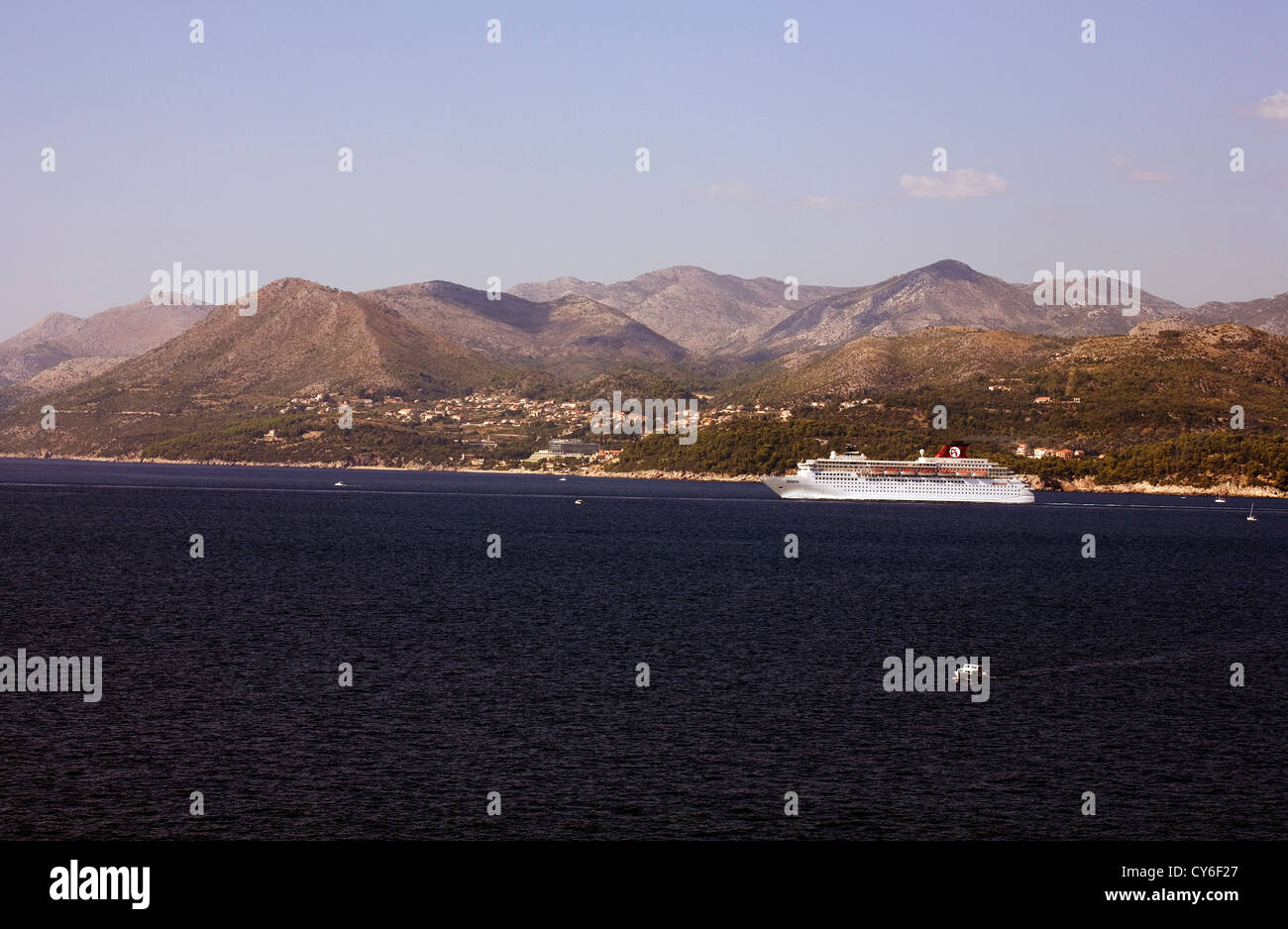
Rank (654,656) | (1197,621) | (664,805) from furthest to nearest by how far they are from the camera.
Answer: (1197,621) < (654,656) < (664,805)

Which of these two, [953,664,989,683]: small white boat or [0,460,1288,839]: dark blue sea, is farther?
[953,664,989,683]: small white boat

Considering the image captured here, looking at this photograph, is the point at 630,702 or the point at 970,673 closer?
the point at 630,702

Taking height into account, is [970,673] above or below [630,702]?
below

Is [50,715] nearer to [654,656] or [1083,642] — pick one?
[654,656]

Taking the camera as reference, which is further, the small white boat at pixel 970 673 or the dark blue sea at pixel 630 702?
the small white boat at pixel 970 673

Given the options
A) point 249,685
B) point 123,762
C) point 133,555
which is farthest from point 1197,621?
point 133,555
